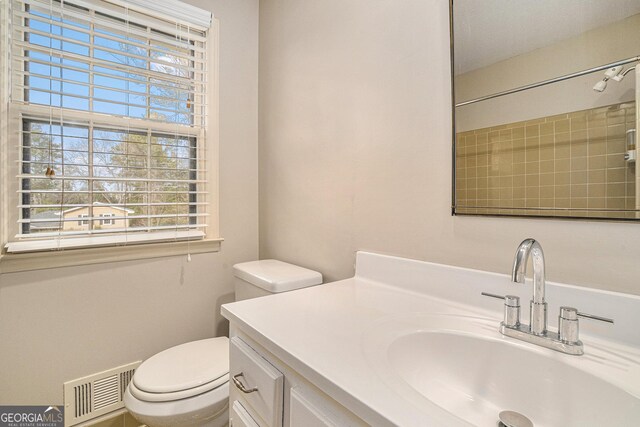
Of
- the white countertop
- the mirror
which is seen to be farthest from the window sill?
the mirror

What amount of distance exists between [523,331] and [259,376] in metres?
0.65

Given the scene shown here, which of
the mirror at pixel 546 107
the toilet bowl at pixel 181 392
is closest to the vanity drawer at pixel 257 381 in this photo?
the toilet bowl at pixel 181 392

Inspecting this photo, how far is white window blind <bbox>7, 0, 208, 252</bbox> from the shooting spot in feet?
4.46

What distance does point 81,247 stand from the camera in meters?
1.42

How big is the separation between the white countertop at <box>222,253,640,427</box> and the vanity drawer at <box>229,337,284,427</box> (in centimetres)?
6

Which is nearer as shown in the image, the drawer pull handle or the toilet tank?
the drawer pull handle

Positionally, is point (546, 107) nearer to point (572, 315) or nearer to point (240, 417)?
point (572, 315)

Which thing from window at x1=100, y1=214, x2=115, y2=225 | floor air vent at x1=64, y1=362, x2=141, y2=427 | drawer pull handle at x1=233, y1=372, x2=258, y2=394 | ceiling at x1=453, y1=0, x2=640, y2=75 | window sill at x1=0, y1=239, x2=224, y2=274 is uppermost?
ceiling at x1=453, y1=0, x2=640, y2=75

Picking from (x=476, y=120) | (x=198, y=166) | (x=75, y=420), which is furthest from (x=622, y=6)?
(x=75, y=420)

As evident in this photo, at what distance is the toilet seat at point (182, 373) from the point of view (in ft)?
3.81

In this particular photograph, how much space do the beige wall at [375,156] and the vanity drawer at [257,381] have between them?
627 mm

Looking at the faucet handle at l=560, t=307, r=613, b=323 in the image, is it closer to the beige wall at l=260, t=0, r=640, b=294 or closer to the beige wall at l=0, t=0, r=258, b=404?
the beige wall at l=260, t=0, r=640, b=294

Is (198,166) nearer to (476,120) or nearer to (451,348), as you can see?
(476,120)

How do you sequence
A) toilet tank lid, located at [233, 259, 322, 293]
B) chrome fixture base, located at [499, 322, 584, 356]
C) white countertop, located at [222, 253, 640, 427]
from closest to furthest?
white countertop, located at [222, 253, 640, 427] → chrome fixture base, located at [499, 322, 584, 356] → toilet tank lid, located at [233, 259, 322, 293]
